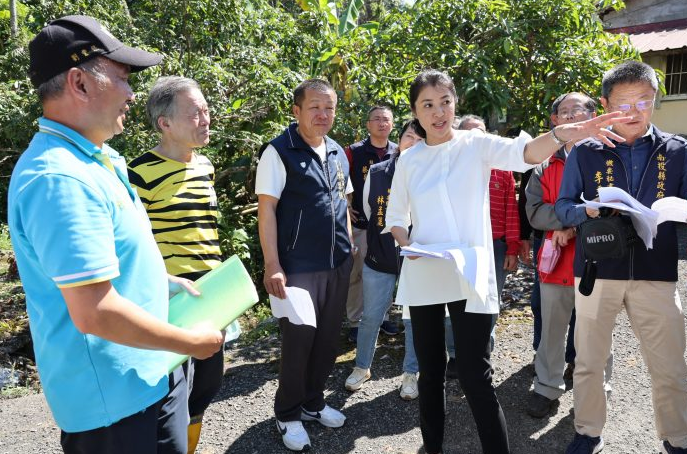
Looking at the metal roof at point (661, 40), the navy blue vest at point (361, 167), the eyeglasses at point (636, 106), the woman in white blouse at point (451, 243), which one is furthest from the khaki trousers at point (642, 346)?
the metal roof at point (661, 40)

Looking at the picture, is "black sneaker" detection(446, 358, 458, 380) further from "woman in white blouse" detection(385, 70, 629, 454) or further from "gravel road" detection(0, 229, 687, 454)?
Result: "woman in white blouse" detection(385, 70, 629, 454)

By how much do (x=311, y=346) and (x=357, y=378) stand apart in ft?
2.60

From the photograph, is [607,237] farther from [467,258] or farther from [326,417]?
[326,417]

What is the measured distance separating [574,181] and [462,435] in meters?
1.72

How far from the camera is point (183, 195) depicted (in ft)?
9.48

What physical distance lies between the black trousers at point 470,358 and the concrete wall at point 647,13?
13.5 meters

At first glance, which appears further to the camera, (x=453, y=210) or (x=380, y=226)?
(x=380, y=226)

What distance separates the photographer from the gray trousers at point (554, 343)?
3.64 meters

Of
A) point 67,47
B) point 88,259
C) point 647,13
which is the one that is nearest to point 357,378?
point 88,259

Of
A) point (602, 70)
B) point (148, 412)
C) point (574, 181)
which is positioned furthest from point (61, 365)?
point (602, 70)

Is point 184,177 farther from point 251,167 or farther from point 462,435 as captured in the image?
point 251,167

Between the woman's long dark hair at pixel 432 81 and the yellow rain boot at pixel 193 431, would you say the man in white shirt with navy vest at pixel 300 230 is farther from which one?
the woman's long dark hair at pixel 432 81

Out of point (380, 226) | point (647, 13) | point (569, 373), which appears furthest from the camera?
point (647, 13)

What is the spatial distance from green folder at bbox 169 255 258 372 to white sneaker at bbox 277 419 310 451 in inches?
63.5
